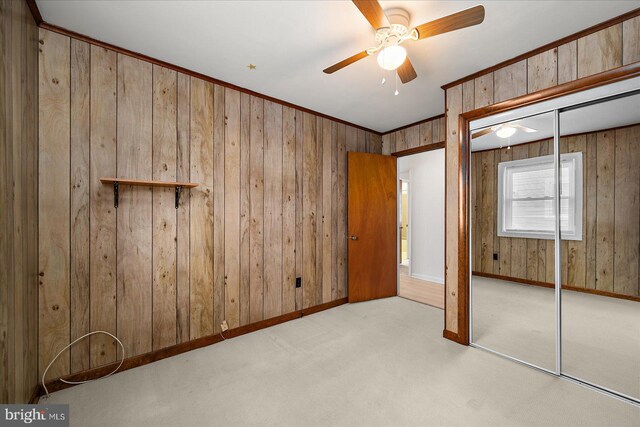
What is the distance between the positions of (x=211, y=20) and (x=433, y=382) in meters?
2.97

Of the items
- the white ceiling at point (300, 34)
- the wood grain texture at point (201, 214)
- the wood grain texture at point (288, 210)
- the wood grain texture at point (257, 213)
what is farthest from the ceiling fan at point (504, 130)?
the wood grain texture at point (201, 214)

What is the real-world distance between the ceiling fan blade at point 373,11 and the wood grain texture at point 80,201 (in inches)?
79.2

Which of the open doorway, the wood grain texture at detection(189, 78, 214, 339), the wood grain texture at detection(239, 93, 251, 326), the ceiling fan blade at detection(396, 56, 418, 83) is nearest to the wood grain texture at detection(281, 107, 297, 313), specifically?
the wood grain texture at detection(239, 93, 251, 326)

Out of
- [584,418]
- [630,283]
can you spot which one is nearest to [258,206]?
[584,418]

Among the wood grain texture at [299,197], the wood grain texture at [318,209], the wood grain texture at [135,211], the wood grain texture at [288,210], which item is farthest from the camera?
the wood grain texture at [318,209]

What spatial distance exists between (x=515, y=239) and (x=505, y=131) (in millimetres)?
1035

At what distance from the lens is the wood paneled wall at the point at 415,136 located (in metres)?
3.46

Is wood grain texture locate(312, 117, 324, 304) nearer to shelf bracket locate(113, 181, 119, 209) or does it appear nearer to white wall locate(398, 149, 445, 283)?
shelf bracket locate(113, 181, 119, 209)

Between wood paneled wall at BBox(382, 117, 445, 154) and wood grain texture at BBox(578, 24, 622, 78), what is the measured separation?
5.21ft

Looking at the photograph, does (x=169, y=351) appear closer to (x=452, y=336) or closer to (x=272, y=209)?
(x=272, y=209)

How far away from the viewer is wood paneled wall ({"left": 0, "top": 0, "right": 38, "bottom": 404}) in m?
1.19

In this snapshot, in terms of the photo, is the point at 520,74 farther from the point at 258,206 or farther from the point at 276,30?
the point at 258,206

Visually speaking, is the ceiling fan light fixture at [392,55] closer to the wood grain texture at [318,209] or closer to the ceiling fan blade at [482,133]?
the ceiling fan blade at [482,133]

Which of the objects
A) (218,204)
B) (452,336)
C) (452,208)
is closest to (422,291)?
(452,336)
